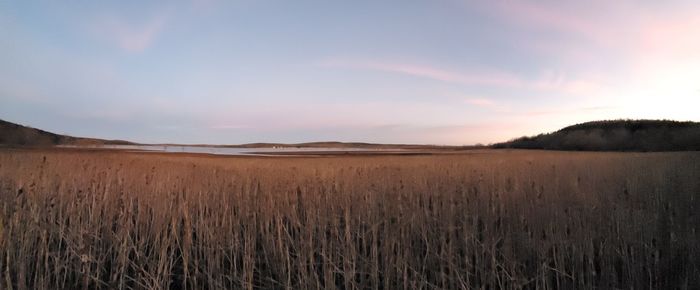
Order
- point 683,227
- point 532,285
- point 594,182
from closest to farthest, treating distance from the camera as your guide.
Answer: point 532,285, point 683,227, point 594,182

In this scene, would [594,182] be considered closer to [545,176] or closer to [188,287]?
[545,176]

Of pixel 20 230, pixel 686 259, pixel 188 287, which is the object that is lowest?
pixel 188 287

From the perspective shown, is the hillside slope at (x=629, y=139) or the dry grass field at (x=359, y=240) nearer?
the dry grass field at (x=359, y=240)

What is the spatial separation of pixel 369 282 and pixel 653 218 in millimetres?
4062

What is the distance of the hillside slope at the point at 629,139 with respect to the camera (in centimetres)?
3137

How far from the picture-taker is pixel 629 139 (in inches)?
1443

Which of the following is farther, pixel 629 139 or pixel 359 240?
pixel 629 139

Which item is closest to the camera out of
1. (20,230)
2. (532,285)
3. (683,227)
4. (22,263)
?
(22,263)

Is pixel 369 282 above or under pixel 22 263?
under

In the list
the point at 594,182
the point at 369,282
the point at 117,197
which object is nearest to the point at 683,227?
the point at 594,182

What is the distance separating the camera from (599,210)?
5691 mm

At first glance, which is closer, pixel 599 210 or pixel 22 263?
pixel 22 263

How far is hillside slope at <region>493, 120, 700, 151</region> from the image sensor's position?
103ft

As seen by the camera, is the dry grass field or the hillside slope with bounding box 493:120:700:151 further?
the hillside slope with bounding box 493:120:700:151
